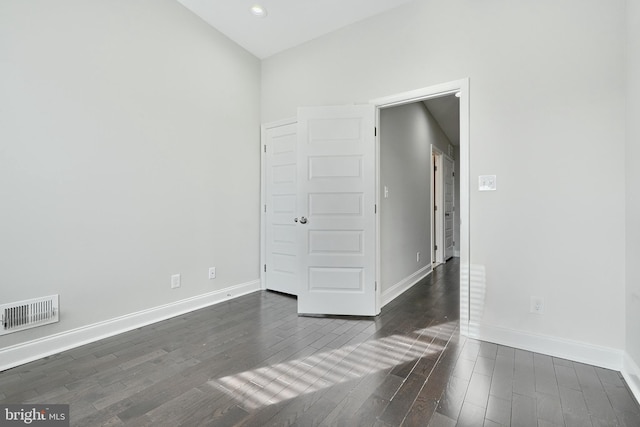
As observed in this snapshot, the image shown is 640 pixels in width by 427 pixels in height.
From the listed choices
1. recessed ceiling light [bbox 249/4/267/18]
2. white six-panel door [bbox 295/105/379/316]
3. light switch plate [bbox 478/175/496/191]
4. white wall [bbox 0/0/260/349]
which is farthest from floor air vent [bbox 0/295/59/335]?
light switch plate [bbox 478/175/496/191]

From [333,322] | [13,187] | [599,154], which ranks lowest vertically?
[333,322]

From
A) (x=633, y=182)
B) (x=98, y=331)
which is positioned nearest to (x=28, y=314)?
(x=98, y=331)

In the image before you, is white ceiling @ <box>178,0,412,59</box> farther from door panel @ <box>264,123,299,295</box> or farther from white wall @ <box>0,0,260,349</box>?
door panel @ <box>264,123,299,295</box>

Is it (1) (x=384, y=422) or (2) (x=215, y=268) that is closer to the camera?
(1) (x=384, y=422)

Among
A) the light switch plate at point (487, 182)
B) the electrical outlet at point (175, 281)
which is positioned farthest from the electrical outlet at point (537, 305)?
the electrical outlet at point (175, 281)

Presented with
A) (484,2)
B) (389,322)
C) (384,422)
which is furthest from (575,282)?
(484,2)

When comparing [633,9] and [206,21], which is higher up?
[206,21]

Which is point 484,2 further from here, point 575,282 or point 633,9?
point 575,282

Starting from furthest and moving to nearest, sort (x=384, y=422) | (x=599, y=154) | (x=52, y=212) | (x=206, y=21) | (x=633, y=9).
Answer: (x=206, y=21) → (x=52, y=212) → (x=599, y=154) → (x=633, y=9) → (x=384, y=422)

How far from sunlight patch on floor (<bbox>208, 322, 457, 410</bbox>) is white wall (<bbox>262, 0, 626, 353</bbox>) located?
2.10 ft

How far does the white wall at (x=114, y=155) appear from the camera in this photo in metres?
1.93

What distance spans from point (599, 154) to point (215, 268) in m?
3.48

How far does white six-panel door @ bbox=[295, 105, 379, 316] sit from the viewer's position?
2.78 meters

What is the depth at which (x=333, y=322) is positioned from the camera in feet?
8.70
